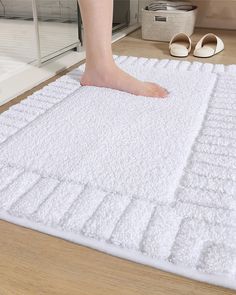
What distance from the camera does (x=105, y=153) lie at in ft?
2.77

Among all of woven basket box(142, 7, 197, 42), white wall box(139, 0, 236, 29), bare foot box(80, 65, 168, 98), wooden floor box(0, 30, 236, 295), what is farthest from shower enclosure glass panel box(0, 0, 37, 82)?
white wall box(139, 0, 236, 29)

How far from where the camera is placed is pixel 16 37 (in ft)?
6.39

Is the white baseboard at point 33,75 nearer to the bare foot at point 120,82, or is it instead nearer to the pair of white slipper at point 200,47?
the bare foot at point 120,82

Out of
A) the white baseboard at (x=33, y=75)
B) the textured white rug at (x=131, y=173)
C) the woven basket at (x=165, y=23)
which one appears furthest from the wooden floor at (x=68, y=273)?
the woven basket at (x=165, y=23)

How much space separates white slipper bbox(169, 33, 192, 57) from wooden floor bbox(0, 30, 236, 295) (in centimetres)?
121

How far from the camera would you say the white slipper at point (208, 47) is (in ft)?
5.29

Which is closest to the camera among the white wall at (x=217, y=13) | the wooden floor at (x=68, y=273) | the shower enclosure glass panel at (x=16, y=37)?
the wooden floor at (x=68, y=273)

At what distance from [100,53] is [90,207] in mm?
666

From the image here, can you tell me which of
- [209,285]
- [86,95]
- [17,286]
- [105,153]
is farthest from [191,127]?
[17,286]

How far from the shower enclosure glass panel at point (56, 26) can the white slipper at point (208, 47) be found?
0.56 m

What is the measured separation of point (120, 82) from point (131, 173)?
491 millimetres

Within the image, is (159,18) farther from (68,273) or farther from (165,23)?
(68,273)

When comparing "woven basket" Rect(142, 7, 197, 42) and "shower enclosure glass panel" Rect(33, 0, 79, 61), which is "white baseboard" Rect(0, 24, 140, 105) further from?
"woven basket" Rect(142, 7, 197, 42)

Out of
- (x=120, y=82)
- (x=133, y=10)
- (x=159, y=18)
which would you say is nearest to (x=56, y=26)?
(x=159, y=18)
